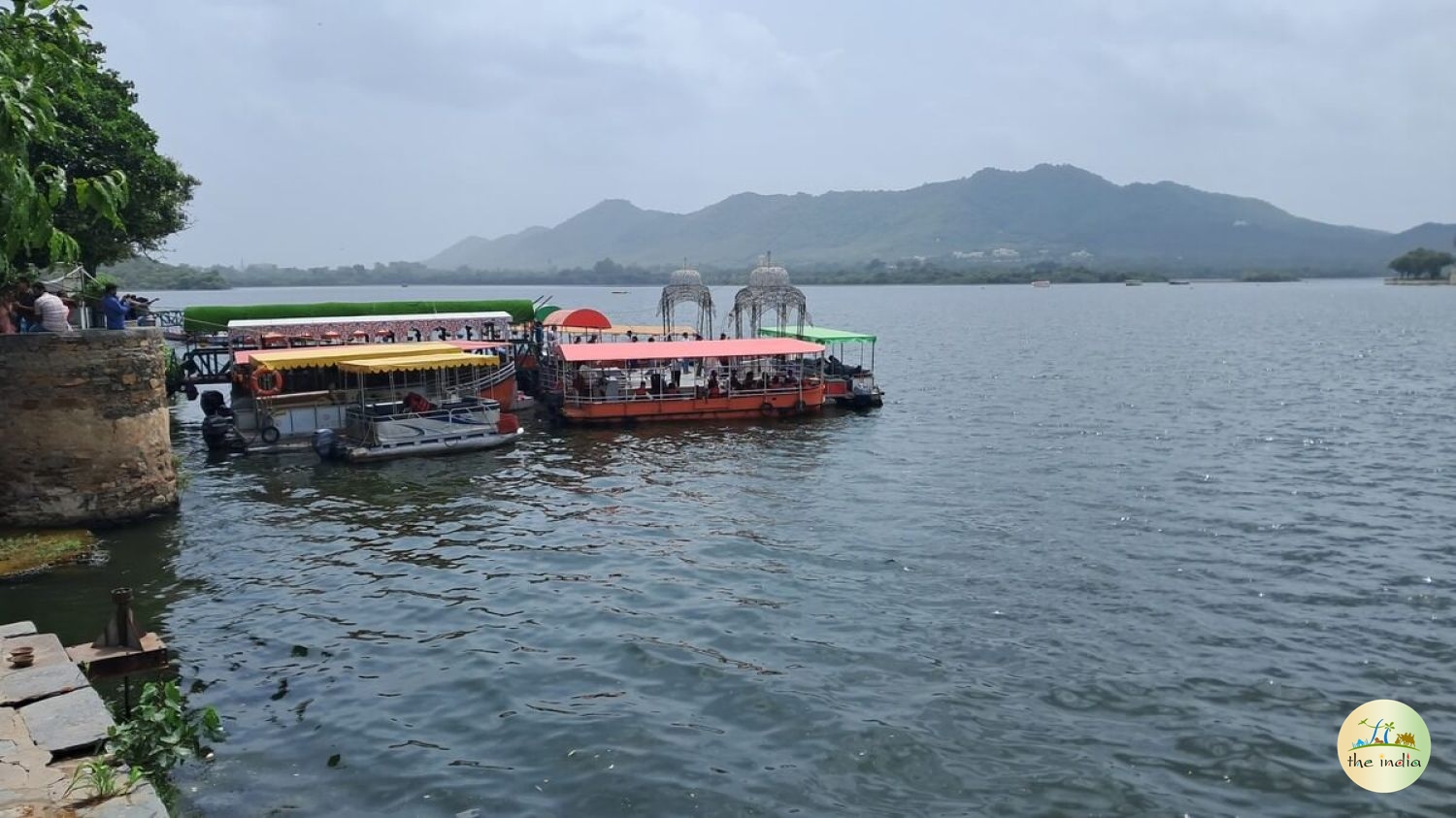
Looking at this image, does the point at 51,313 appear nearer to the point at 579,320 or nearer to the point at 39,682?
the point at 39,682

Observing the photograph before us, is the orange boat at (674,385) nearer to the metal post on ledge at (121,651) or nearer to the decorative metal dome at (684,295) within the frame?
the decorative metal dome at (684,295)

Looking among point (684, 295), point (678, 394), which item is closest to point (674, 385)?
point (678, 394)

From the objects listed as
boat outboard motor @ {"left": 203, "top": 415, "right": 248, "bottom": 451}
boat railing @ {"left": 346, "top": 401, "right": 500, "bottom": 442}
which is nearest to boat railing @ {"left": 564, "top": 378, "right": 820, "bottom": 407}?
boat railing @ {"left": 346, "top": 401, "right": 500, "bottom": 442}

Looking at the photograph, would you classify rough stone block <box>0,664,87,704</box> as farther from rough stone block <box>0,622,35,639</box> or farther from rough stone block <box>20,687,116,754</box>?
rough stone block <box>0,622,35,639</box>

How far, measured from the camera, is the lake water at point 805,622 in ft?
37.3

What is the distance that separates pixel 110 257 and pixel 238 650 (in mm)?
28785

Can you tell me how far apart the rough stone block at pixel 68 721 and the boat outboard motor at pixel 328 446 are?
63.7 feet

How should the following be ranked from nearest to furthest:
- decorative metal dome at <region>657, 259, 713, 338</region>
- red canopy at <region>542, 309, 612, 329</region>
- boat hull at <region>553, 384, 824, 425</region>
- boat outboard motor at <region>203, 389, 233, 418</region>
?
boat outboard motor at <region>203, 389, 233, 418</region> < boat hull at <region>553, 384, 824, 425</region> < red canopy at <region>542, 309, 612, 329</region> < decorative metal dome at <region>657, 259, 713, 338</region>

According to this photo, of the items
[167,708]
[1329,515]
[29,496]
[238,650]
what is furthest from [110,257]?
[1329,515]

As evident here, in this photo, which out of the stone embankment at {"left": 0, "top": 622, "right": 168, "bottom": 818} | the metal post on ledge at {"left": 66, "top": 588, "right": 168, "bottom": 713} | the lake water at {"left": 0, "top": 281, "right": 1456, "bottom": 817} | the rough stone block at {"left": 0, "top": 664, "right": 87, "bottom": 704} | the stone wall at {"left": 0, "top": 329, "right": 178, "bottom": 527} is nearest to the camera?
the stone embankment at {"left": 0, "top": 622, "right": 168, "bottom": 818}

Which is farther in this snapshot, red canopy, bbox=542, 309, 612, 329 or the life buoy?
red canopy, bbox=542, 309, 612, 329

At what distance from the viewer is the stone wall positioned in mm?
19297

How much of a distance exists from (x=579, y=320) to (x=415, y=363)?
1443 centimetres

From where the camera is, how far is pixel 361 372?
30.0 metres
